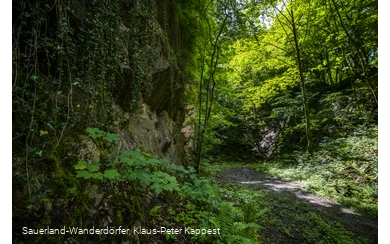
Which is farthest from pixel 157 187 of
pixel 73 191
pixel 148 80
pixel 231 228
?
pixel 148 80

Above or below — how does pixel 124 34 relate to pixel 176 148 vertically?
above

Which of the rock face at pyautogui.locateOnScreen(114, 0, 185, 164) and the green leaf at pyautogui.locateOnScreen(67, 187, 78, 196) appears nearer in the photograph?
the green leaf at pyautogui.locateOnScreen(67, 187, 78, 196)

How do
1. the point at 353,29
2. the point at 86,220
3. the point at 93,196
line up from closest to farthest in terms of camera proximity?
the point at 86,220, the point at 93,196, the point at 353,29

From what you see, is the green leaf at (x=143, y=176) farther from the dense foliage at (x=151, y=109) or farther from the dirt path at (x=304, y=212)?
the dirt path at (x=304, y=212)

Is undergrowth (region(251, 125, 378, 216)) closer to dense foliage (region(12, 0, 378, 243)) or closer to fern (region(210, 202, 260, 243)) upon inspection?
dense foliage (region(12, 0, 378, 243))

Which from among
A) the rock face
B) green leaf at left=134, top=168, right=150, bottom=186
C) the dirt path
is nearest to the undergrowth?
the dirt path

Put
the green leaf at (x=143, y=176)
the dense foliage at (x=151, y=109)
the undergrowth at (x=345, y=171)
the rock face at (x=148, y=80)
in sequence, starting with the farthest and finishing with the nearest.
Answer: the undergrowth at (x=345, y=171) < the rock face at (x=148, y=80) < the green leaf at (x=143, y=176) < the dense foliage at (x=151, y=109)

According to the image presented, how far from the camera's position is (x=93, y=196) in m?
2.31

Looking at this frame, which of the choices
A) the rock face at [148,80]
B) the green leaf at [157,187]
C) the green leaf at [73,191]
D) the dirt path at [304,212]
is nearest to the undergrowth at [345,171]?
the dirt path at [304,212]

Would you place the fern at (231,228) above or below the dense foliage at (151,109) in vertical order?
below

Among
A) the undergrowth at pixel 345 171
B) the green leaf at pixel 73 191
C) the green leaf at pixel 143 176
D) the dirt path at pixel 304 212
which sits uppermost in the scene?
the green leaf at pixel 143 176

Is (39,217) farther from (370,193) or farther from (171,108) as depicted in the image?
(370,193)
